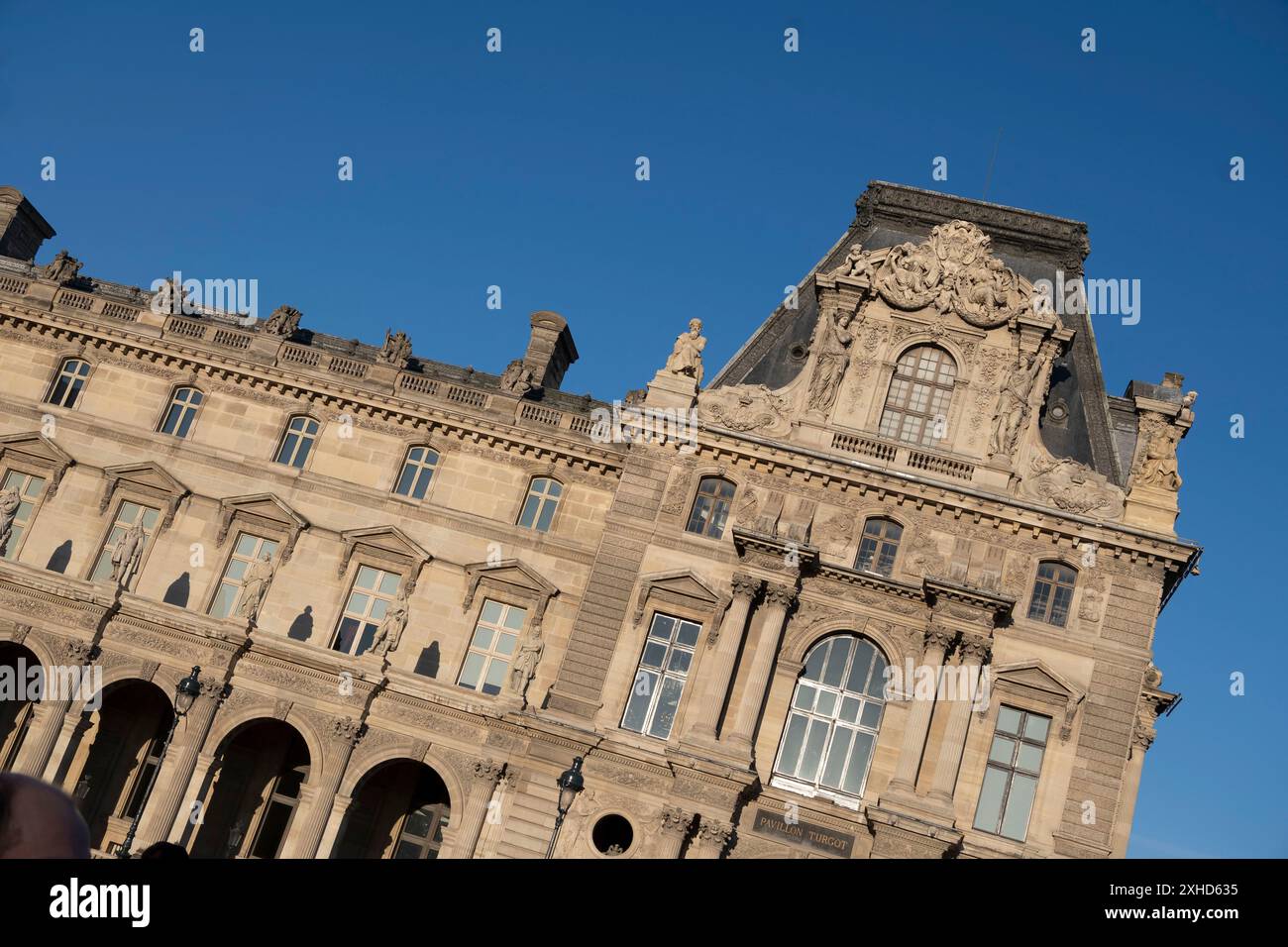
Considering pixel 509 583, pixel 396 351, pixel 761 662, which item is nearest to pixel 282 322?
pixel 396 351

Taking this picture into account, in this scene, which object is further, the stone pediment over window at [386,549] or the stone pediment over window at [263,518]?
the stone pediment over window at [263,518]

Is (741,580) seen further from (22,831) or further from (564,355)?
(22,831)

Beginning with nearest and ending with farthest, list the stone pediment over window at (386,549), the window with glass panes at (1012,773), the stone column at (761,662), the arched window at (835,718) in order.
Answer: the window with glass panes at (1012,773), the stone column at (761,662), the arched window at (835,718), the stone pediment over window at (386,549)

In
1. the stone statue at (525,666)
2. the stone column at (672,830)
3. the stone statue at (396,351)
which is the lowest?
the stone column at (672,830)

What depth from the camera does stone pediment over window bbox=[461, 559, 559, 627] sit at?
3785 centimetres

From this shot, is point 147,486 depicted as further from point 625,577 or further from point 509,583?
point 625,577

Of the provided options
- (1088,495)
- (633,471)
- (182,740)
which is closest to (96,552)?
(182,740)

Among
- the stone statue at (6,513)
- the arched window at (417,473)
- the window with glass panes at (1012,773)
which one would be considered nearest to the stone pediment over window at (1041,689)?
the window with glass panes at (1012,773)

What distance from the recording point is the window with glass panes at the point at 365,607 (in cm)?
3825

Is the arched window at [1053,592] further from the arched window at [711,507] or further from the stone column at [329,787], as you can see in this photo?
the stone column at [329,787]

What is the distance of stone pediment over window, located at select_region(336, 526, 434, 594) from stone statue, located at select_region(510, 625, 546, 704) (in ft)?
17.1

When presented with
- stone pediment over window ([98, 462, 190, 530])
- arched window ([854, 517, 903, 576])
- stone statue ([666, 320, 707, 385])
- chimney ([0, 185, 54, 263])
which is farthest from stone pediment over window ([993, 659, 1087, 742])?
chimney ([0, 185, 54, 263])

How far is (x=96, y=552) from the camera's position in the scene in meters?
39.8

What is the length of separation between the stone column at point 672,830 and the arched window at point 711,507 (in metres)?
7.71
